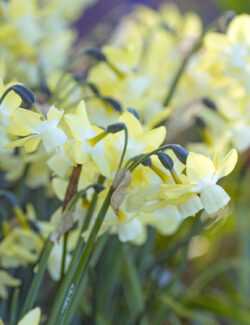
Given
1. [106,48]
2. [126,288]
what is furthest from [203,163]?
[126,288]

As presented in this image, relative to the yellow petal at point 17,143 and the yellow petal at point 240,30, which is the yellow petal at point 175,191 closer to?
the yellow petal at point 17,143

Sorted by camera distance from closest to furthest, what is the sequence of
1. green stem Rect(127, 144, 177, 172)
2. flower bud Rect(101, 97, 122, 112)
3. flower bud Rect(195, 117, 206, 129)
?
green stem Rect(127, 144, 177, 172)
flower bud Rect(101, 97, 122, 112)
flower bud Rect(195, 117, 206, 129)

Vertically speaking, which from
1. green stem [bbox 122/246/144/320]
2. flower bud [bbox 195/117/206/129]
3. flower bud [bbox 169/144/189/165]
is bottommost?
green stem [bbox 122/246/144/320]

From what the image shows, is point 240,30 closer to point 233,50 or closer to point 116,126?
point 233,50

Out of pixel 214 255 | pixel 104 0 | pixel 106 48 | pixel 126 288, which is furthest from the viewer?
pixel 104 0

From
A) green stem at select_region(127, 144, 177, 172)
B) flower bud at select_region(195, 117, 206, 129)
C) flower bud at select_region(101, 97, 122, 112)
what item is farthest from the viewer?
flower bud at select_region(195, 117, 206, 129)

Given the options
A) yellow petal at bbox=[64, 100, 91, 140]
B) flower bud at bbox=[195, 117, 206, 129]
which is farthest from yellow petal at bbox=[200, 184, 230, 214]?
flower bud at bbox=[195, 117, 206, 129]

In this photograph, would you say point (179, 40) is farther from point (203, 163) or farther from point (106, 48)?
point (203, 163)

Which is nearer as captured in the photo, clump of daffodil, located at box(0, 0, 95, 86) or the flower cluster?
the flower cluster

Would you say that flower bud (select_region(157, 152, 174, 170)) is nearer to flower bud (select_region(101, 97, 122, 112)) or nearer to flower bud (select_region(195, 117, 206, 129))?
flower bud (select_region(101, 97, 122, 112))

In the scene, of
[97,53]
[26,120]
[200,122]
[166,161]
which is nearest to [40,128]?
[26,120]

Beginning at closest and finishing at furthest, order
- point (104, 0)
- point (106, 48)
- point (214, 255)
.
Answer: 1. point (106, 48)
2. point (214, 255)
3. point (104, 0)
